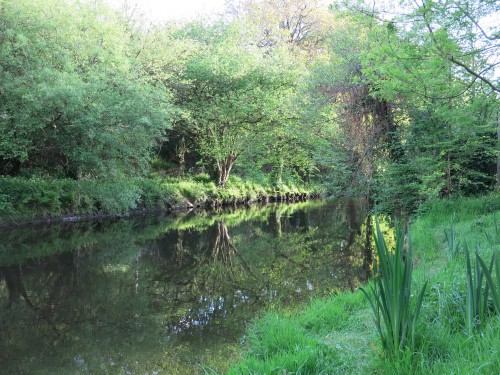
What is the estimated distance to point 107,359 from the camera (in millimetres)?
4168

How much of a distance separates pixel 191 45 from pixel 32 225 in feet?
39.2

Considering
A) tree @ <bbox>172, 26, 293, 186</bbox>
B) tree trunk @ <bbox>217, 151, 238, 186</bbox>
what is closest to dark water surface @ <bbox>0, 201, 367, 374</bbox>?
tree @ <bbox>172, 26, 293, 186</bbox>

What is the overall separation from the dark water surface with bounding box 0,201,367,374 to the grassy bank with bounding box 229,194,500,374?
0.74 meters

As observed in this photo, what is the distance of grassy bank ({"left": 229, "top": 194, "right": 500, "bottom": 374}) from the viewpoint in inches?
95.3

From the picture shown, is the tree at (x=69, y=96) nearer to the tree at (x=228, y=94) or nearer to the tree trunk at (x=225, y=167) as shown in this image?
the tree at (x=228, y=94)

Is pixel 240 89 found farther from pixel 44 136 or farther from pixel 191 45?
pixel 44 136

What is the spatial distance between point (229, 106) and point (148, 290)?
630 inches

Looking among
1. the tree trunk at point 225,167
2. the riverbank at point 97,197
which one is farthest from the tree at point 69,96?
the tree trunk at point 225,167

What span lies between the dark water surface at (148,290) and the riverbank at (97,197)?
1237mm

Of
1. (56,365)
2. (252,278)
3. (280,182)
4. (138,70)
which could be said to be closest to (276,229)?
(252,278)

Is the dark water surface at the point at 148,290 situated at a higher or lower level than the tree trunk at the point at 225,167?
lower

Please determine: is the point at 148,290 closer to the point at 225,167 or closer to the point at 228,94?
the point at 228,94

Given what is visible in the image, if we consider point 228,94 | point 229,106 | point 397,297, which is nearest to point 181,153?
point 229,106

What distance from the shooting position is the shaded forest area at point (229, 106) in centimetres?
614
